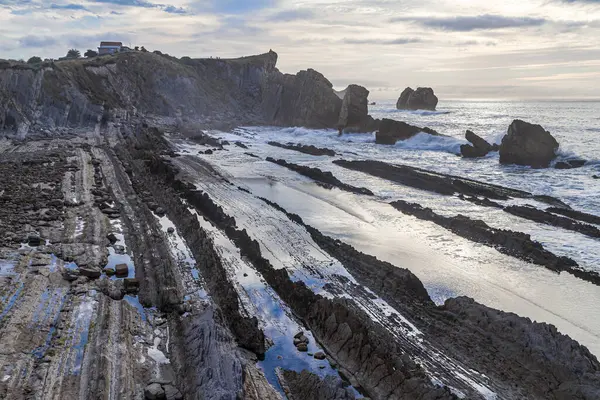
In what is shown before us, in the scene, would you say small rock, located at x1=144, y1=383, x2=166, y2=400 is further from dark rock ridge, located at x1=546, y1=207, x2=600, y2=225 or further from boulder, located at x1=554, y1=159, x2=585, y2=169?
boulder, located at x1=554, y1=159, x2=585, y2=169

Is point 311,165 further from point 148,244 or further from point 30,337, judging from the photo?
point 30,337

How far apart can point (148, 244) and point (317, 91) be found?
2331 inches

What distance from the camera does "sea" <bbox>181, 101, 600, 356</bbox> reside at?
14.0m

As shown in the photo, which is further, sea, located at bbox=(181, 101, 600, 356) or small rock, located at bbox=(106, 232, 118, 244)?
small rock, located at bbox=(106, 232, 118, 244)

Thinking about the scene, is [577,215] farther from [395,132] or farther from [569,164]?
[395,132]

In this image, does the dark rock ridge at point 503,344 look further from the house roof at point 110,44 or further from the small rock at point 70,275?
the house roof at point 110,44

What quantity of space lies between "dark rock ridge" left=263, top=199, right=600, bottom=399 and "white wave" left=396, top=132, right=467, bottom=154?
1432 inches

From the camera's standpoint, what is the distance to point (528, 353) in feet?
34.3

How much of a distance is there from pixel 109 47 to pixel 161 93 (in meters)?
24.2

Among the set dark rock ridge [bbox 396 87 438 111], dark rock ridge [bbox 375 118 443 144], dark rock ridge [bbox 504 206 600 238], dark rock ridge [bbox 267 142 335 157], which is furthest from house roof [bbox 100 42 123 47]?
dark rock ridge [bbox 504 206 600 238]

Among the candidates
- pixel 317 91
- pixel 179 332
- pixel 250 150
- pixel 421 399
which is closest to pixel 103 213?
pixel 179 332

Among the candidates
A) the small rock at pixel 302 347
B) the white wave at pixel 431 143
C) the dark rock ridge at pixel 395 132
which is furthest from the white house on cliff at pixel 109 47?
the small rock at pixel 302 347

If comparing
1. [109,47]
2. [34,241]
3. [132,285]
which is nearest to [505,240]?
[132,285]

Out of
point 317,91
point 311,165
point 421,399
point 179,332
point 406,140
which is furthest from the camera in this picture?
point 317,91
